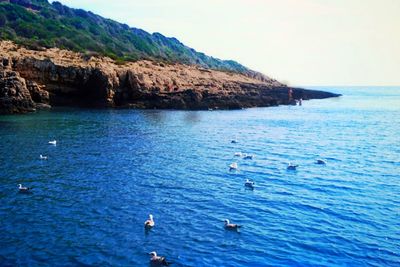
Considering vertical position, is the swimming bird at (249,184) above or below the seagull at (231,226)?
above

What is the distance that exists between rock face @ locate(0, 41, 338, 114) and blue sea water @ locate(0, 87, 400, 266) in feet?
68.2

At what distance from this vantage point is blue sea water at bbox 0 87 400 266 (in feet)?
69.5

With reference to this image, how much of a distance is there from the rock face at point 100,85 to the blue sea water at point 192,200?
20.8 m

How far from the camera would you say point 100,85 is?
287 feet

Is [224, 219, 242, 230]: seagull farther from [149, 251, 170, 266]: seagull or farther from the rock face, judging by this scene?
the rock face

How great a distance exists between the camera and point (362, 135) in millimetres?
65125

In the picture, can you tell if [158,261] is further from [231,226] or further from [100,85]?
[100,85]

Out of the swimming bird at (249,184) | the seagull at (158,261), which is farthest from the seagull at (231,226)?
the swimming bird at (249,184)

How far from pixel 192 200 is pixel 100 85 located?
6372 cm

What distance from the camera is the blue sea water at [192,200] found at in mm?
21188

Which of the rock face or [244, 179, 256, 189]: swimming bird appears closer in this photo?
[244, 179, 256, 189]: swimming bird

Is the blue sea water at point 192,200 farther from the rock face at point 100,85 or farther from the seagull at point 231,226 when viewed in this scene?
the rock face at point 100,85

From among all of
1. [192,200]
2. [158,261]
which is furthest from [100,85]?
[158,261]

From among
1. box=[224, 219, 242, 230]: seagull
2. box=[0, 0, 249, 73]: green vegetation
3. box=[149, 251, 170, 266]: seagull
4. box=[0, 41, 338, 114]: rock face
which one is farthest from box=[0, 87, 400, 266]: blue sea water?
box=[0, 0, 249, 73]: green vegetation
